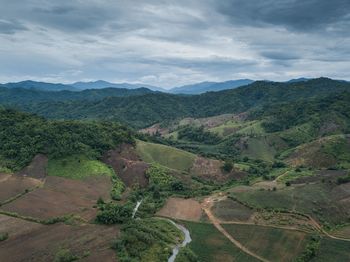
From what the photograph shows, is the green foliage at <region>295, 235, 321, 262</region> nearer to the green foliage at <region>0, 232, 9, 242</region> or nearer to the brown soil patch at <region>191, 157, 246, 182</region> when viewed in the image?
the green foliage at <region>0, 232, 9, 242</region>

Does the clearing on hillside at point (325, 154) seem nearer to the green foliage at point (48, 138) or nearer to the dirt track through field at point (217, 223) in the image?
the dirt track through field at point (217, 223)

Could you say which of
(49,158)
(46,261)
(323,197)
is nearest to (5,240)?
(46,261)

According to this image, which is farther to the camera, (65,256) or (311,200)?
(311,200)

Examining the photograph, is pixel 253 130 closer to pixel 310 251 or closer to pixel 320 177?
pixel 320 177

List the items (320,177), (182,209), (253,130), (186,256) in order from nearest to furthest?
(186,256) → (182,209) → (320,177) → (253,130)

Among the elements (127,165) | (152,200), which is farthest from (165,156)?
(152,200)

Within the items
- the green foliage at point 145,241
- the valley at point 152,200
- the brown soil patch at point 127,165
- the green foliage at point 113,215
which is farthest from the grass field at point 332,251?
the brown soil patch at point 127,165

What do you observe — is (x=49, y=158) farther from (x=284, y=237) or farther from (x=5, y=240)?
(x=284, y=237)

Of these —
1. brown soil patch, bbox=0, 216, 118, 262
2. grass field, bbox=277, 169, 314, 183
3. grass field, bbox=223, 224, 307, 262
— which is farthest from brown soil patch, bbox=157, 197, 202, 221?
grass field, bbox=277, 169, 314, 183
